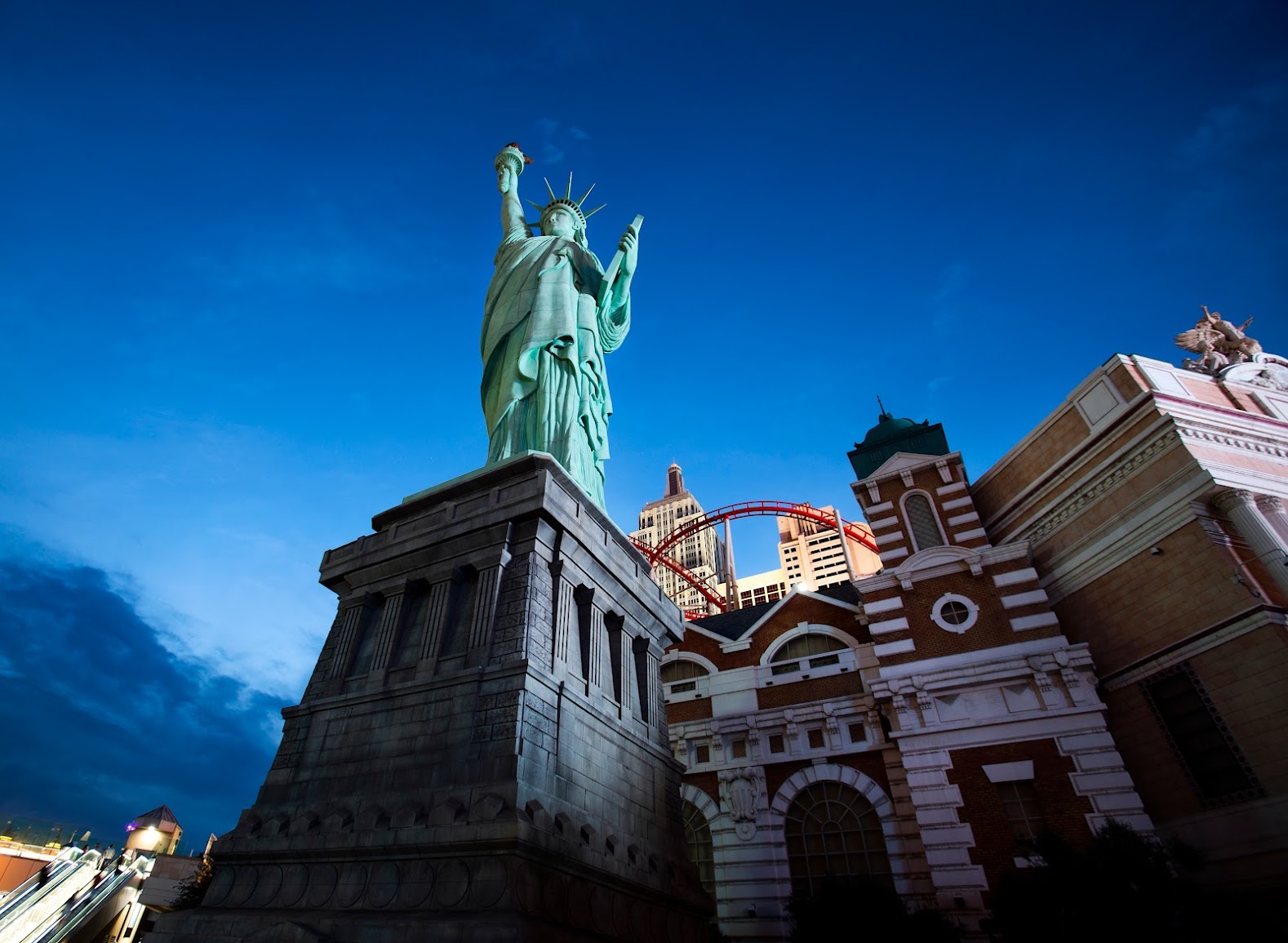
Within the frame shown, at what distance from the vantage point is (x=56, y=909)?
17.4 meters

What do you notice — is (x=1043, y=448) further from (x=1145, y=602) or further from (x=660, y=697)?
(x=660, y=697)

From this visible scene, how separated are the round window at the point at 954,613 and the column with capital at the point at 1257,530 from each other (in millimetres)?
6114

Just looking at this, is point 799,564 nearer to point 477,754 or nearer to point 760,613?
point 760,613

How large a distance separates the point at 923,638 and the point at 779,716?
15.5ft

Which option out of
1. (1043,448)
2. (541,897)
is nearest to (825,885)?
(541,897)

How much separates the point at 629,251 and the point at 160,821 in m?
25.7

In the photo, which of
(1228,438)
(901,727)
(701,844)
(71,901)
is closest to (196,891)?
(71,901)

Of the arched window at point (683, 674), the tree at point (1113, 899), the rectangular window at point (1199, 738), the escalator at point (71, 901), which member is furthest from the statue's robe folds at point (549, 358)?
the escalator at point (71, 901)

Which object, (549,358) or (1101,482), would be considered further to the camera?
(1101,482)

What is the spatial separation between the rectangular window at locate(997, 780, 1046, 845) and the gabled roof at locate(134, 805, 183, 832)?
26501 millimetres

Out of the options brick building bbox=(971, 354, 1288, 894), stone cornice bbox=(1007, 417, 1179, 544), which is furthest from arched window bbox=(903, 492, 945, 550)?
brick building bbox=(971, 354, 1288, 894)

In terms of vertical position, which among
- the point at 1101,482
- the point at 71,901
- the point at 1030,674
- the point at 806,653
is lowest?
the point at 71,901

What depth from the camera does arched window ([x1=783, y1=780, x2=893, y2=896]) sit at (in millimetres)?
18141

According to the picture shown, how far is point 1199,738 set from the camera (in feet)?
51.1
